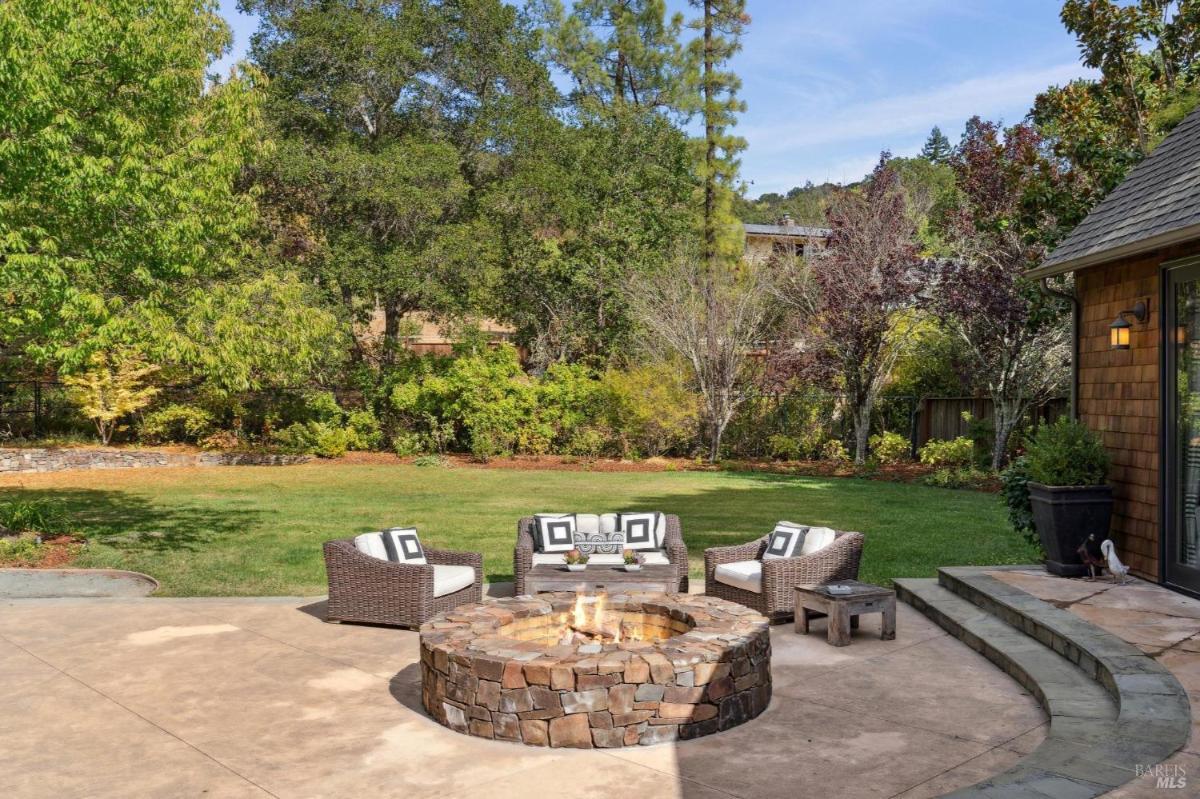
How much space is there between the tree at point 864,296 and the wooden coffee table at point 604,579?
12176 millimetres

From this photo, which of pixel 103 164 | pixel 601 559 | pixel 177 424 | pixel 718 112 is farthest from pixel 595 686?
pixel 718 112

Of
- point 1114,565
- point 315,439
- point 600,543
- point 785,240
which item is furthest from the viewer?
point 785,240

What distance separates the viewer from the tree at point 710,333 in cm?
2050

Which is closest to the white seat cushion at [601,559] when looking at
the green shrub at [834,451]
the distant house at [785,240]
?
the green shrub at [834,451]

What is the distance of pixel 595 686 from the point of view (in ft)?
16.3

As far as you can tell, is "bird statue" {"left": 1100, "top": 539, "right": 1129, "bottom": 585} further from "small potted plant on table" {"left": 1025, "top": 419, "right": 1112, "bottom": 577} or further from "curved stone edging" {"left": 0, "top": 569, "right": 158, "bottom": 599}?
"curved stone edging" {"left": 0, "top": 569, "right": 158, "bottom": 599}

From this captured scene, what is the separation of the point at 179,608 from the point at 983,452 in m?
15.2

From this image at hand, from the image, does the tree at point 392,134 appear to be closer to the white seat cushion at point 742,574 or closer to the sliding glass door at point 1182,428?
the white seat cushion at point 742,574

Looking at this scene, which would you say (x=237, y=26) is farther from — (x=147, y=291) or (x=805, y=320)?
(x=805, y=320)

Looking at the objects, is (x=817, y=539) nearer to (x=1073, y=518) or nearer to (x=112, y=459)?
(x=1073, y=518)

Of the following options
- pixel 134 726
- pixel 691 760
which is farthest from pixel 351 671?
pixel 691 760

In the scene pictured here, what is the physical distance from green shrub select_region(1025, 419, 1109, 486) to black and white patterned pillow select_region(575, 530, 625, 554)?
3.73 m

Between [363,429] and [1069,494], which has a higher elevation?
[363,429]

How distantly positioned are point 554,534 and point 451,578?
1.23 metres
